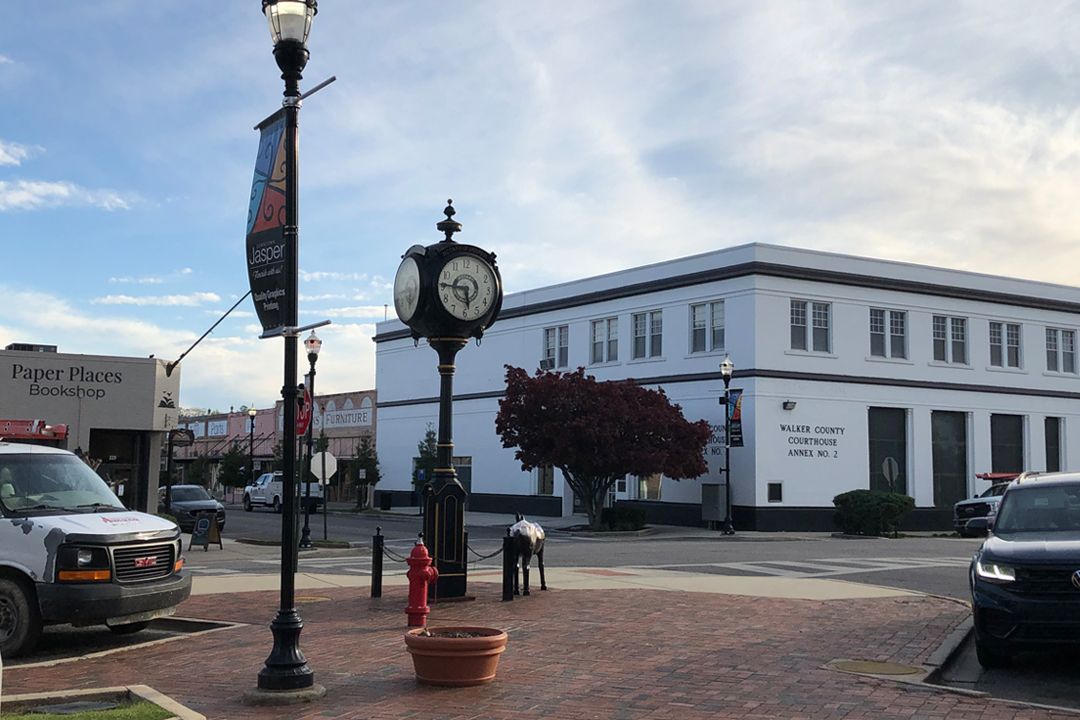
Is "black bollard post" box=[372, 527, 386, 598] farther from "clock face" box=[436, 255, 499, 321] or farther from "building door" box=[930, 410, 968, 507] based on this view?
"building door" box=[930, 410, 968, 507]

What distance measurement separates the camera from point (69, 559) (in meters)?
10.4

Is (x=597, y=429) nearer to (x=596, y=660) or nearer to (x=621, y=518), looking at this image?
(x=621, y=518)

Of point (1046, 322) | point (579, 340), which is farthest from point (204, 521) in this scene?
point (1046, 322)

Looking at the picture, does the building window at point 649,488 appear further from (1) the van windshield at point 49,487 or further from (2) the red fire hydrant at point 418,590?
(1) the van windshield at point 49,487

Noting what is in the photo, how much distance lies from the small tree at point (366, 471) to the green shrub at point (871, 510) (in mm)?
23648

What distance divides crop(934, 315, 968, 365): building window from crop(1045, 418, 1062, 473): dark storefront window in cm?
567

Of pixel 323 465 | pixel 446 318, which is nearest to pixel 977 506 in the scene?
pixel 323 465

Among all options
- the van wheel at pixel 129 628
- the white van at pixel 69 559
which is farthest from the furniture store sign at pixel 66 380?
the van wheel at pixel 129 628

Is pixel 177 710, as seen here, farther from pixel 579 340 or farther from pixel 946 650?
pixel 579 340

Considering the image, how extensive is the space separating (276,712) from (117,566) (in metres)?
3.70

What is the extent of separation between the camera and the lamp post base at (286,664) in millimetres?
8203

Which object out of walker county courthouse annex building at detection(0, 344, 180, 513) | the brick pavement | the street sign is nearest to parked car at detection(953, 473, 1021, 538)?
the street sign

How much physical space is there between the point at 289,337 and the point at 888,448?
1344 inches

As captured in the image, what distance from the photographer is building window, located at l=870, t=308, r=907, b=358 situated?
3919cm
